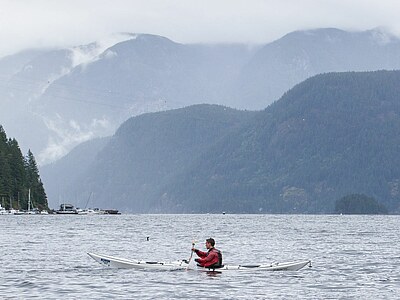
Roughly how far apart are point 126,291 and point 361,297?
15.2 m

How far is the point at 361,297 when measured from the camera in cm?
6506

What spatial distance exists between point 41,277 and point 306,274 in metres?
20.3

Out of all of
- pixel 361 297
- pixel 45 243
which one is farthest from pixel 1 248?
pixel 361 297

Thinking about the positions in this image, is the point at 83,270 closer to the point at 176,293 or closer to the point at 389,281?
the point at 176,293

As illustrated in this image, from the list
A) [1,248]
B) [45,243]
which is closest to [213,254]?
[1,248]

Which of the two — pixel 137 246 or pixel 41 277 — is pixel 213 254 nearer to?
pixel 41 277

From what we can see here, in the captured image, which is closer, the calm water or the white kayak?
the calm water

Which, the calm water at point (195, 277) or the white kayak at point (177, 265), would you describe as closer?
the calm water at point (195, 277)

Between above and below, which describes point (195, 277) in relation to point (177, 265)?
below

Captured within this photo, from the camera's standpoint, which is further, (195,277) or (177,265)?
(177,265)

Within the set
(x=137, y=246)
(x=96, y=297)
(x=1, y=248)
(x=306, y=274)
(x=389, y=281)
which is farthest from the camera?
(x=137, y=246)

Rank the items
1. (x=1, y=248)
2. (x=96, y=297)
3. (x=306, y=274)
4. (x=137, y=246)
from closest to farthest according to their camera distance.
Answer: (x=96, y=297), (x=306, y=274), (x=1, y=248), (x=137, y=246)

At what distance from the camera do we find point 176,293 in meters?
66.2

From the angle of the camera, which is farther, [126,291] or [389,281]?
[389,281]
